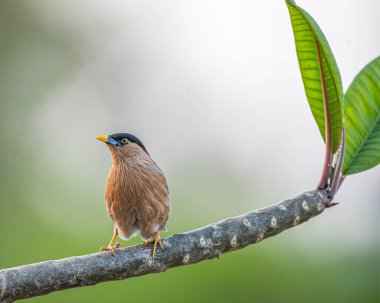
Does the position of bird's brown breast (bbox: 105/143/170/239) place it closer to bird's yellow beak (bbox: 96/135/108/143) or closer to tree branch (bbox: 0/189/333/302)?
bird's yellow beak (bbox: 96/135/108/143)

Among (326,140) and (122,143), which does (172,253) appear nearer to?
(326,140)

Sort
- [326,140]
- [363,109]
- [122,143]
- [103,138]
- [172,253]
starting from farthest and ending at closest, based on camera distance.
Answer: [122,143] < [103,138] < [363,109] < [326,140] < [172,253]

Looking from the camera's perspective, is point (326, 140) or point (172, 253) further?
point (326, 140)

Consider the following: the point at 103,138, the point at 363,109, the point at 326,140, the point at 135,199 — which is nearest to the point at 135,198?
the point at 135,199

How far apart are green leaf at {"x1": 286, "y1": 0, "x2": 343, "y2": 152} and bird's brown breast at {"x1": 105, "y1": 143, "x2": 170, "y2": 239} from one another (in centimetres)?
75

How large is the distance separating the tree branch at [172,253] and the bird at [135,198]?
0.48 m

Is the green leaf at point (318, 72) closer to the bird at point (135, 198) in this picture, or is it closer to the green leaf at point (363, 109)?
the green leaf at point (363, 109)

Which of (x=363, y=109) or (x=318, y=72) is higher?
(x=318, y=72)

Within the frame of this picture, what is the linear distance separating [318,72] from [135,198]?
0.90 metres

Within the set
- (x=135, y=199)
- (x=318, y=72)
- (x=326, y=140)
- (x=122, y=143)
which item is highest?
(x=318, y=72)

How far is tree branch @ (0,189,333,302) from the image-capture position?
1.91m

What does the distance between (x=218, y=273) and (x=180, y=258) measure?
2072 mm

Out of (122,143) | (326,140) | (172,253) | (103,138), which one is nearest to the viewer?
(172,253)

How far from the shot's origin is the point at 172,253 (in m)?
2.09
